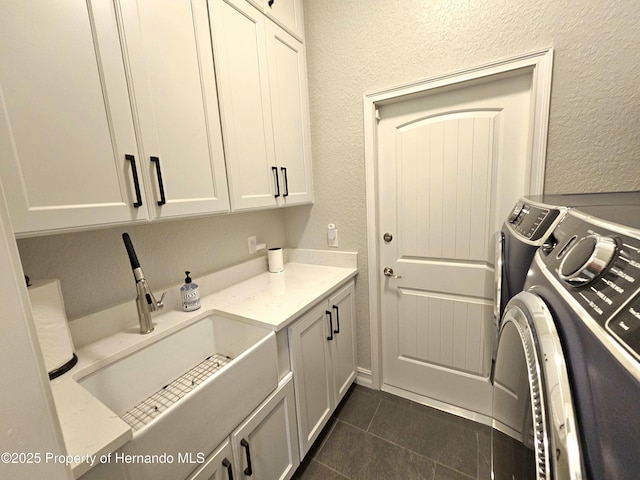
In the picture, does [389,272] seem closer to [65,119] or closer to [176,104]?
[176,104]

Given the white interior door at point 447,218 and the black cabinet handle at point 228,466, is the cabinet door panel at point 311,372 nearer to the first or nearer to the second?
the black cabinet handle at point 228,466

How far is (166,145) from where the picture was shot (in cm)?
98

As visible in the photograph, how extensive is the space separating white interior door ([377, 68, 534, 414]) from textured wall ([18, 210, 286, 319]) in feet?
3.34

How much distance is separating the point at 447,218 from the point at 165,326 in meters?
1.53

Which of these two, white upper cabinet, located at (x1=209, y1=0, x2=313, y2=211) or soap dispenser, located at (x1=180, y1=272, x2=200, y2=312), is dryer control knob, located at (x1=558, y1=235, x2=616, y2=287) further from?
soap dispenser, located at (x1=180, y1=272, x2=200, y2=312)

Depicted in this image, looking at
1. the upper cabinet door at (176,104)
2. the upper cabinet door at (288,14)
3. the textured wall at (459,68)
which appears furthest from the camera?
the upper cabinet door at (288,14)

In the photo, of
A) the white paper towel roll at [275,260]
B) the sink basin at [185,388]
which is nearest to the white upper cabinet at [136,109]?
the white paper towel roll at [275,260]

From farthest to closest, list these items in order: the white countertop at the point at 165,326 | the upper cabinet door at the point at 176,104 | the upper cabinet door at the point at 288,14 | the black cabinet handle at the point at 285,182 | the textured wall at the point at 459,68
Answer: the black cabinet handle at the point at 285,182 → the upper cabinet door at the point at 288,14 → the textured wall at the point at 459,68 → the upper cabinet door at the point at 176,104 → the white countertop at the point at 165,326

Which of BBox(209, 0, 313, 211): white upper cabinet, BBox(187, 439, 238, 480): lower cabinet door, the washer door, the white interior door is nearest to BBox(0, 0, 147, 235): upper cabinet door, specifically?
BBox(209, 0, 313, 211): white upper cabinet

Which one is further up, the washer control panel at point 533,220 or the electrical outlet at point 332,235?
the washer control panel at point 533,220

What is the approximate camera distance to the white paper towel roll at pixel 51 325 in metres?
0.80

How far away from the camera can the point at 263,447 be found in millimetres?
1024

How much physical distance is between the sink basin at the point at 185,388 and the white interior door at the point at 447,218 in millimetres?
1024

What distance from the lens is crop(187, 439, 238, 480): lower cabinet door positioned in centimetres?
78
